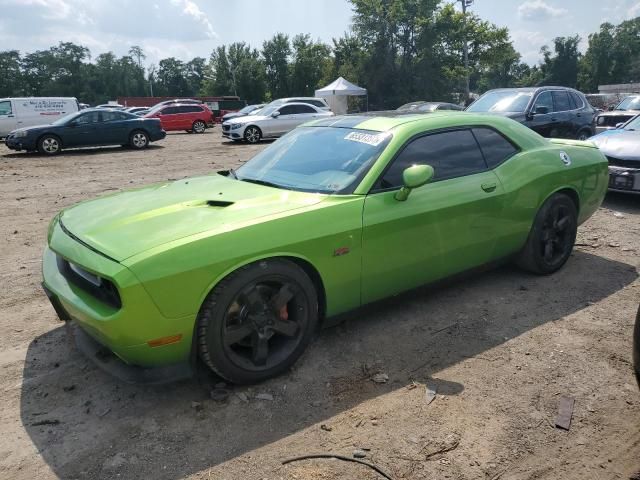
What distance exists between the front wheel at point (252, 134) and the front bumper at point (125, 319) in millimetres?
15917

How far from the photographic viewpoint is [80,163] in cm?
1324

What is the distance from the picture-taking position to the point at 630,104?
1450 centimetres

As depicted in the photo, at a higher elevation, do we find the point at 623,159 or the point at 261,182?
the point at 261,182

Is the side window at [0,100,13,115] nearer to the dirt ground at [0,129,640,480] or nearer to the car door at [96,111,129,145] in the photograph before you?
the car door at [96,111,129,145]

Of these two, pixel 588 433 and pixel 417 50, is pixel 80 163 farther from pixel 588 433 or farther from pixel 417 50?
pixel 417 50

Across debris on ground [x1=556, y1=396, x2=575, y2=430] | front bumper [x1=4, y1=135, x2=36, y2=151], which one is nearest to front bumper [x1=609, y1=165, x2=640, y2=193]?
debris on ground [x1=556, y1=396, x2=575, y2=430]

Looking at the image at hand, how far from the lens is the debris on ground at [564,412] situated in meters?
2.67

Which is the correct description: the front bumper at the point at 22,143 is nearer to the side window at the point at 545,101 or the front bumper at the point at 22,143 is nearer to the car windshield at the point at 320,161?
the car windshield at the point at 320,161

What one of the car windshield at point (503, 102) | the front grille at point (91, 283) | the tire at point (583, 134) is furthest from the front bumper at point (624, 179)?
the front grille at point (91, 283)

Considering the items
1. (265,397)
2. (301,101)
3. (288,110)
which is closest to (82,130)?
(288,110)

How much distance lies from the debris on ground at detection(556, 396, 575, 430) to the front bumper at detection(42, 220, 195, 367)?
6.58 ft

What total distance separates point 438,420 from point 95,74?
10341cm

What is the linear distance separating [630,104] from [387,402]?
49.8 ft

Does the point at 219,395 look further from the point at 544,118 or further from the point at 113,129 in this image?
the point at 113,129
